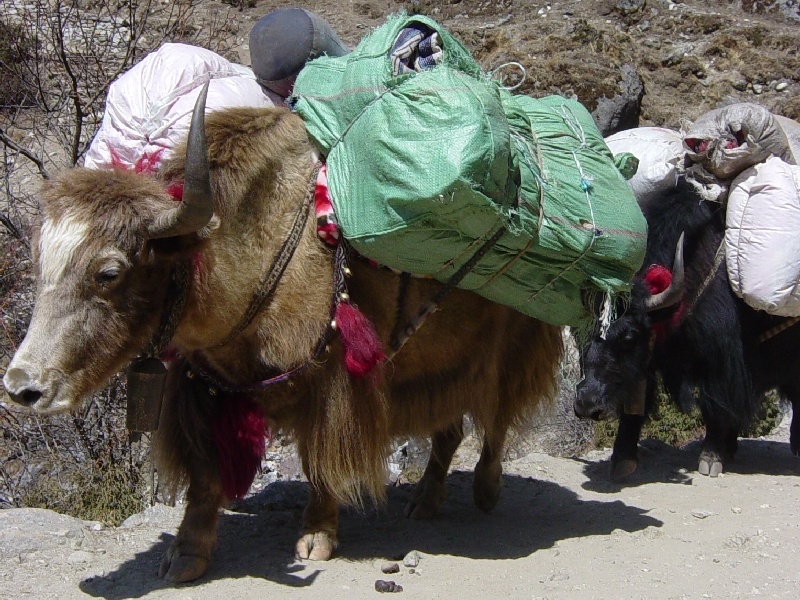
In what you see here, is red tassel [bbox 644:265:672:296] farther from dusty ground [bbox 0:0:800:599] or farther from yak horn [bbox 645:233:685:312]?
dusty ground [bbox 0:0:800:599]

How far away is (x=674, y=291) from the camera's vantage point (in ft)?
13.8

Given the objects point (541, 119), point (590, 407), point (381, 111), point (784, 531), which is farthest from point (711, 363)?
point (381, 111)

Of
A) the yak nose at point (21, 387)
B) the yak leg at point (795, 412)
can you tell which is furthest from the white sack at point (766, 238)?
the yak nose at point (21, 387)

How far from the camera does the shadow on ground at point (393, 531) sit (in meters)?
3.08

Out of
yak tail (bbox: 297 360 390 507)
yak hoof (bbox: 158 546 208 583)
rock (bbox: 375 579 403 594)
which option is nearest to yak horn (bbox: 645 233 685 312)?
yak tail (bbox: 297 360 390 507)

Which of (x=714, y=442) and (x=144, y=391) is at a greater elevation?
(x=144, y=391)

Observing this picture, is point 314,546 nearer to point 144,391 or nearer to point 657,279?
point 144,391

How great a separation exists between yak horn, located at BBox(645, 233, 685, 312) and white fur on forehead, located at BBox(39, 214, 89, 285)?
268 cm

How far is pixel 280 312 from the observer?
290cm

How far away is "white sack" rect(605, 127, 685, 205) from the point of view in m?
4.65

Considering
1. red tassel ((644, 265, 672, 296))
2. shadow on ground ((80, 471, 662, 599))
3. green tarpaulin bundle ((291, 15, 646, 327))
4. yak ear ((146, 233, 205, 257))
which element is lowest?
shadow on ground ((80, 471, 662, 599))

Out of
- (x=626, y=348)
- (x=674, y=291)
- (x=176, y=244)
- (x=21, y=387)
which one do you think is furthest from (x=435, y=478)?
(x=21, y=387)

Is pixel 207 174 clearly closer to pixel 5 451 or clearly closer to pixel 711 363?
pixel 711 363

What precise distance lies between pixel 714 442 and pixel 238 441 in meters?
2.76
